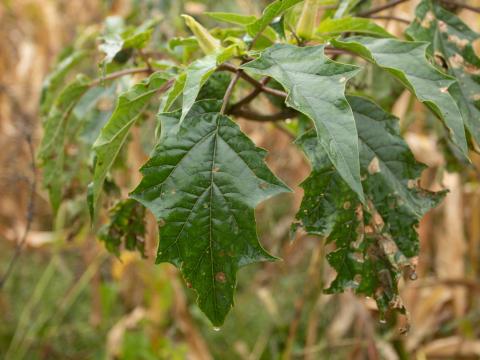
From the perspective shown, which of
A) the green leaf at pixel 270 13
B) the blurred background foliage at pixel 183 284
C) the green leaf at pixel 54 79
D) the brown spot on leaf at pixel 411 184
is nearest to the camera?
the green leaf at pixel 270 13

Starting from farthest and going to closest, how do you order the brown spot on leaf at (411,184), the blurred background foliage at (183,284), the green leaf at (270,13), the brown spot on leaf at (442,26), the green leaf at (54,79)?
the blurred background foliage at (183,284), the green leaf at (54,79), the brown spot on leaf at (442,26), the brown spot on leaf at (411,184), the green leaf at (270,13)

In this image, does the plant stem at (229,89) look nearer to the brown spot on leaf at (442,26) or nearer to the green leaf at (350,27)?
the green leaf at (350,27)

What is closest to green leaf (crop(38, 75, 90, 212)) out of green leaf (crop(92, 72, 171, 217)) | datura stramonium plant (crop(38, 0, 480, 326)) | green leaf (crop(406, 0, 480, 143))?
datura stramonium plant (crop(38, 0, 480, 326))

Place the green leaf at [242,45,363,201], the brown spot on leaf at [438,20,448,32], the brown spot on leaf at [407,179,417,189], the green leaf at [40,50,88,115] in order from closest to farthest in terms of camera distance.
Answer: the green leaf at [242,45,363,201], the brown spot on leaf at [407,179,417,189], the brown spot on leaf at [438,20,448,32], the green leaf at [40,50,88,115]

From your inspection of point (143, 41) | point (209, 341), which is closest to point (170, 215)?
point (143, 41)

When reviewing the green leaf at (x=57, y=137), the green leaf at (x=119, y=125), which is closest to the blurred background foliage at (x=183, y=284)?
the green leaf at (x=57, y=137)

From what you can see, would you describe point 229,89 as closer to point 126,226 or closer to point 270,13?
point 270,13

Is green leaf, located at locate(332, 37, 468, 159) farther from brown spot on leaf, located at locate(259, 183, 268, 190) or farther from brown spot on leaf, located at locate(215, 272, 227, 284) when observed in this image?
brown spot on leaf, located at locate(215, 272, 227, 284)
